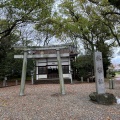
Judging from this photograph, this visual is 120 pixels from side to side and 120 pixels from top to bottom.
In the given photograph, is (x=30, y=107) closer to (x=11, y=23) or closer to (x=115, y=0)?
(x=115, y=0)

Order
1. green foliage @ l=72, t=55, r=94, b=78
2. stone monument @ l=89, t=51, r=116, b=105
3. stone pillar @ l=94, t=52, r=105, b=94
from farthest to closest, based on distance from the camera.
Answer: green foliage @ l=72, t=55, r=94, b=78 < stone pillar @ l=94, t=52, r=105, b=94 < stone monument @ l=89, t=51, r=116, b=105

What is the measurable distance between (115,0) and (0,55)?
1479 centimetres

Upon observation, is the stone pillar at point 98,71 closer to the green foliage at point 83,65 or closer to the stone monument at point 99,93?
the stone monument at point 99,93

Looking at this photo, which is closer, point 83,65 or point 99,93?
point 99,93

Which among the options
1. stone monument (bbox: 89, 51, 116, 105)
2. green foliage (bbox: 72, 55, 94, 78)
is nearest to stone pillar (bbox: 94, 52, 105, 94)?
stone monument (bbox: 89, 51, 116, 105)

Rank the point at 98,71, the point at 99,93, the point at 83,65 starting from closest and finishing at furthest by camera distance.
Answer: the point at 99,93
the point at 98,71
the point at 83,65

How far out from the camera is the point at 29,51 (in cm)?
1170

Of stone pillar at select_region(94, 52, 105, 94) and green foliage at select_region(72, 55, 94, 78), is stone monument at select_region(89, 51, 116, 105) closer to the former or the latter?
stone pillar at select_region(94, 52, 105, 94)

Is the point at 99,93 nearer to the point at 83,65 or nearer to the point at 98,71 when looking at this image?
the point at 98,71

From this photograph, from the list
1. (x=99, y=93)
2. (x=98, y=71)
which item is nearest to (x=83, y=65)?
(x=98, y=71)

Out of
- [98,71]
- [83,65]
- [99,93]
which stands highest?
[83,65]

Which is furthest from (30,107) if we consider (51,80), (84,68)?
(84,68)

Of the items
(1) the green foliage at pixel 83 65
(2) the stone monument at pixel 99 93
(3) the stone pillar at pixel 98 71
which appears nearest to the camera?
(2) the stone monument at pixel 99 93

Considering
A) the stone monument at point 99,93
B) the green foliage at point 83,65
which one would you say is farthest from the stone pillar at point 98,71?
the green foliage at point 83,65
